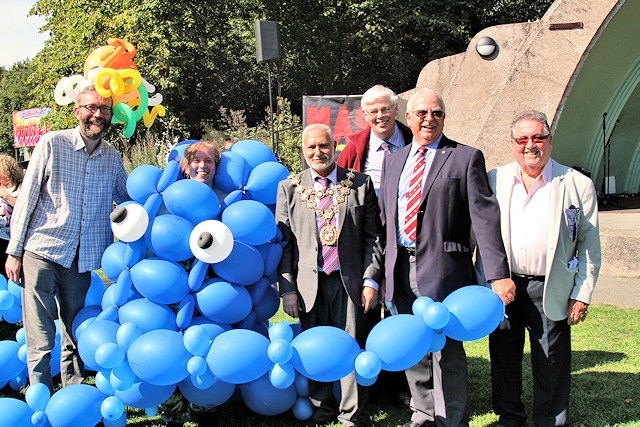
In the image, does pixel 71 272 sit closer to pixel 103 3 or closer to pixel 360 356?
pixel 360 356

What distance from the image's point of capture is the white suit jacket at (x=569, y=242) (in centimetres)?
324

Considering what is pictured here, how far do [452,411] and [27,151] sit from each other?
29548mm

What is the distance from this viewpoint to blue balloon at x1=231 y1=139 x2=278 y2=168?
13.5ft

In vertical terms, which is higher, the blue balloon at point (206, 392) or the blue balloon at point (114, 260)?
the blue balloon at point (114, 260)

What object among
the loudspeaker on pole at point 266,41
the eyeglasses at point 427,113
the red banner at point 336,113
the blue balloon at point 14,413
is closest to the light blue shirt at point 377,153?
the eyeglasses at point 427,113

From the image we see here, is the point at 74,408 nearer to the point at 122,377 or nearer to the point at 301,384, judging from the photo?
the point at 122,377

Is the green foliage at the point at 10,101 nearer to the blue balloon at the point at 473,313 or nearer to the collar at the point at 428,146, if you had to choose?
the collar at the point at 428,146

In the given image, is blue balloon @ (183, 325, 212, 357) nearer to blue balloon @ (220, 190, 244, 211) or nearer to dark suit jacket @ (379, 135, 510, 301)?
blue balloon @ (220, 190, 244, 211)

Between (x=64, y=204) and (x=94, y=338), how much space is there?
892 millimetres

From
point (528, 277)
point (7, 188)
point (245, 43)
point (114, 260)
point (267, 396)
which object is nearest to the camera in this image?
point (528, 277)

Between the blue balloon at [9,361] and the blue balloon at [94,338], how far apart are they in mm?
652

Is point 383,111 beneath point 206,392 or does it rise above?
above

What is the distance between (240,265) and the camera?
3.52 m

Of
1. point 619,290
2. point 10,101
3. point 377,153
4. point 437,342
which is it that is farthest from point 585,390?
point 10,101
